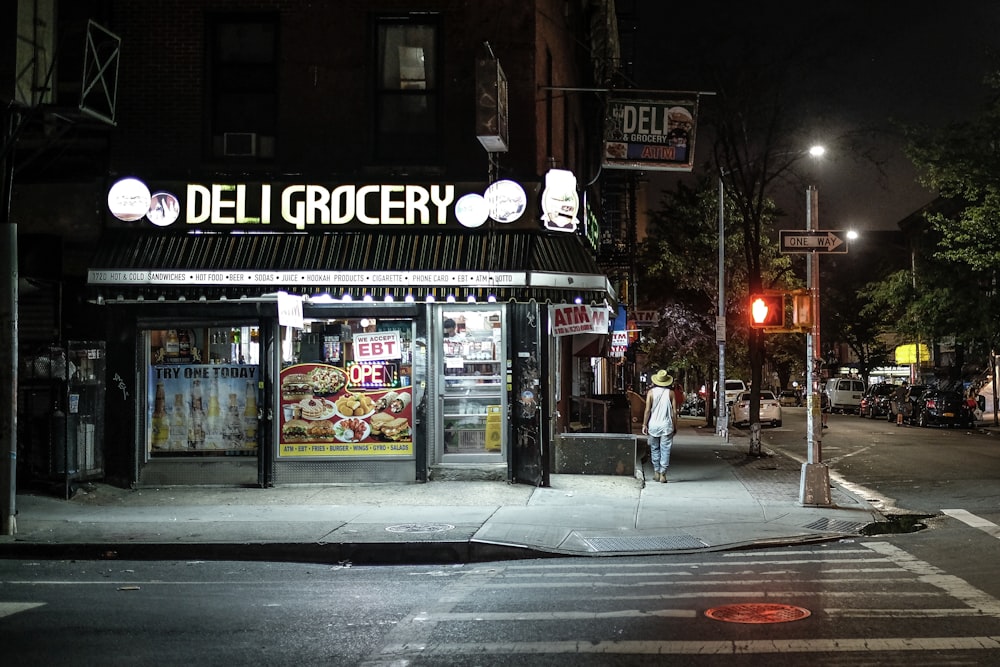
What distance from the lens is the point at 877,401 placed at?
46625 millimetres

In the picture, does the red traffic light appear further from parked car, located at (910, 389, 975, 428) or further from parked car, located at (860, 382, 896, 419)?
parked car, located at (860, 382, 896, 419)

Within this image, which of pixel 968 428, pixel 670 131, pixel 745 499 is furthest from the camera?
pixel 968 428

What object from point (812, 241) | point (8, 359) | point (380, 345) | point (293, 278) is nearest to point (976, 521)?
point (812, 241)

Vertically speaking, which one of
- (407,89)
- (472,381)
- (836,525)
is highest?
(407,89)

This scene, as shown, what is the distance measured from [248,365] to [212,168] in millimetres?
3067

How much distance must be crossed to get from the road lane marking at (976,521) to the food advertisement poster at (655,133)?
646 cm

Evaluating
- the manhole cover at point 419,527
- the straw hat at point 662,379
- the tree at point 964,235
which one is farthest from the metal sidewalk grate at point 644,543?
the tree at point 964,235

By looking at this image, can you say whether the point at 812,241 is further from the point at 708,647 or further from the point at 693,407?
the point at 693,407

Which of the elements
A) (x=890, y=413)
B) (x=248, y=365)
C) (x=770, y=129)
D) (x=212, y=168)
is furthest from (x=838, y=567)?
(x=890, y=413)

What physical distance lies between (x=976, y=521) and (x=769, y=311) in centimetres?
385

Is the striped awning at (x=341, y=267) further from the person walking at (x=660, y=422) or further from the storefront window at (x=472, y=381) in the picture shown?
the person walking at (x=660, y=422)

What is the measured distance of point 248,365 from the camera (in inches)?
597

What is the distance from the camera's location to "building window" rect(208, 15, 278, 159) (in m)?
15.2

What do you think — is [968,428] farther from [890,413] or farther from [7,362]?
[7,362]
